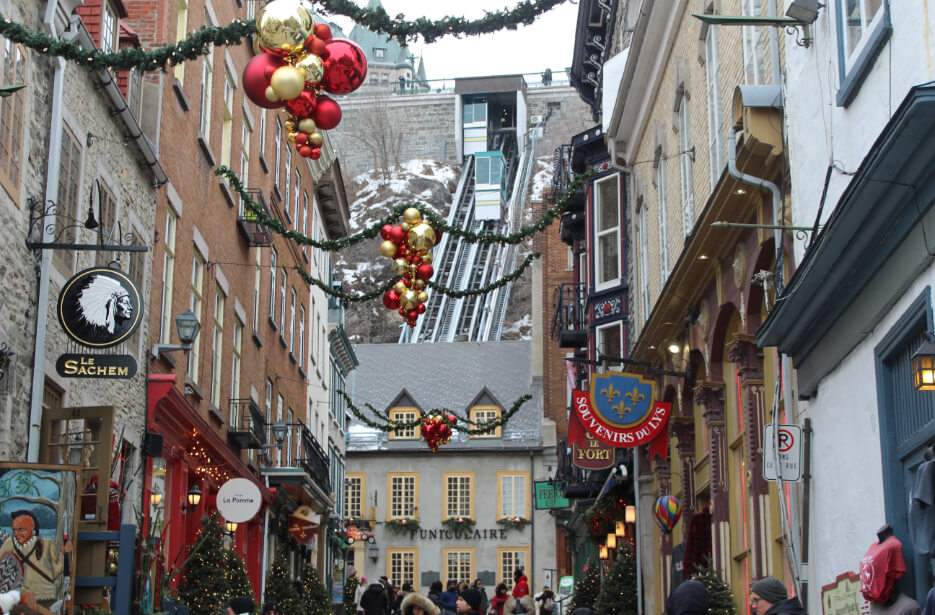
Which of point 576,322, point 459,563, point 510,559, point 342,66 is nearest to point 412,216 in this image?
point 342,66

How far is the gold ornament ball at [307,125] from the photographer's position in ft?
32.8

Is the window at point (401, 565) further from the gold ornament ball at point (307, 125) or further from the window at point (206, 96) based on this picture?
the gold ornament ball at point (307, 125)

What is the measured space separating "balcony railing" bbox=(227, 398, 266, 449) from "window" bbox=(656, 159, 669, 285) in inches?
343

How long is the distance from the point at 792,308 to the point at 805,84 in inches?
71.4

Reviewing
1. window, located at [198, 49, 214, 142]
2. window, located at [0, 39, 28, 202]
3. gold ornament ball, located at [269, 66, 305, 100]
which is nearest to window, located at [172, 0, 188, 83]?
window, located at [198, 49, 214, 142]

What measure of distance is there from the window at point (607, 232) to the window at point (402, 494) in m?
26.2

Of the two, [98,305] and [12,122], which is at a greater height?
[12,122]

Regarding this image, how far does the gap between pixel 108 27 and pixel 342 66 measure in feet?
24.8

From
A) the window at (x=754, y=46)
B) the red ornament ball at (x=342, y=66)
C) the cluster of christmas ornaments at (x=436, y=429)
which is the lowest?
the cluster of christmas ornaments at (x=436, y=429)

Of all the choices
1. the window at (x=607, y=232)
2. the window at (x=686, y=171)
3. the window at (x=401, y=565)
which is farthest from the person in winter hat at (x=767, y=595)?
the window at (x=401, y=565)

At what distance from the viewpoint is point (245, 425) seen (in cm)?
2564

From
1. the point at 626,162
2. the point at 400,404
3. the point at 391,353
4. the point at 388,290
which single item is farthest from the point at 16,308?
the point at 391,353

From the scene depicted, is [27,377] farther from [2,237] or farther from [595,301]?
[595,301]

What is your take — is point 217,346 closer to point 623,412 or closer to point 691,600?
point 623,412
